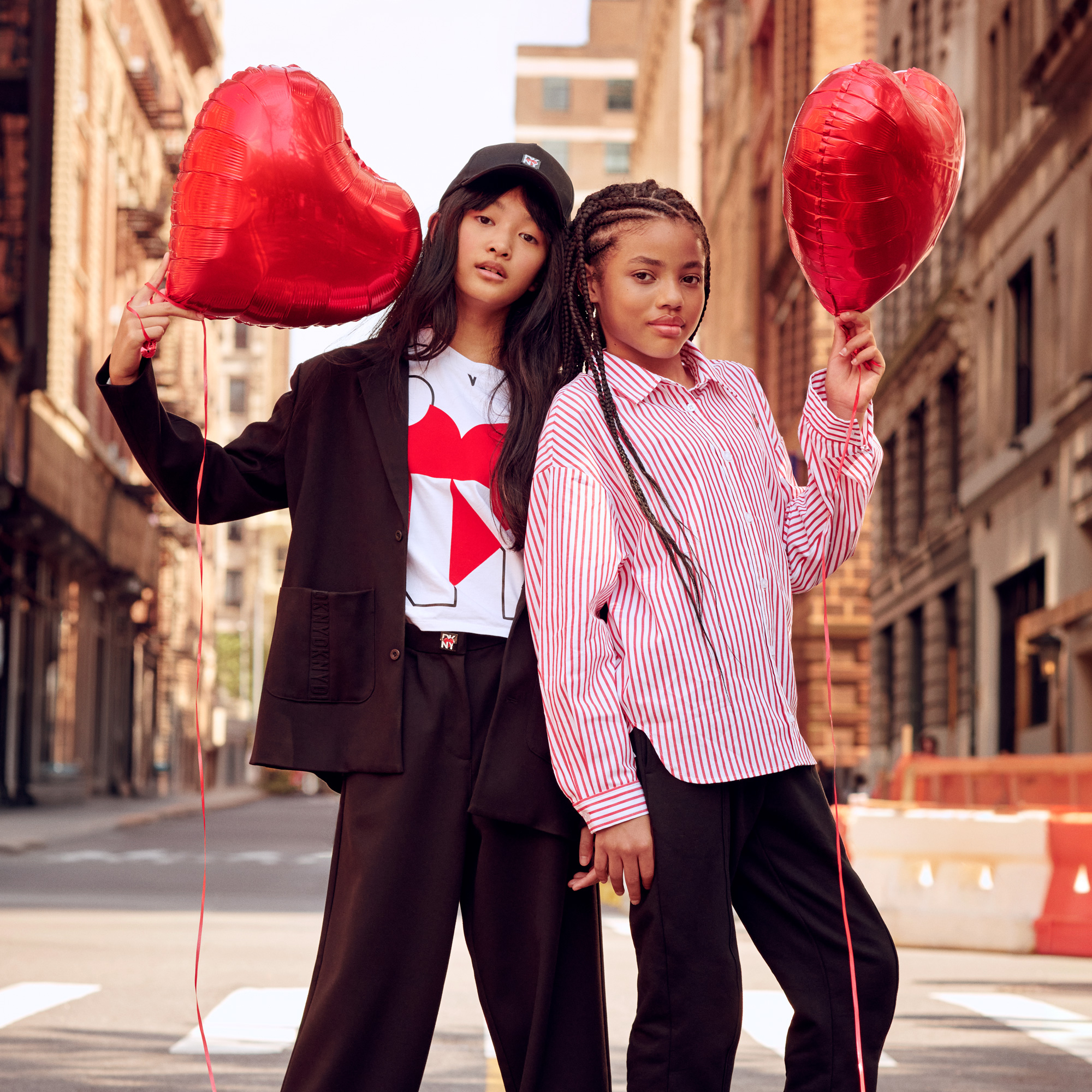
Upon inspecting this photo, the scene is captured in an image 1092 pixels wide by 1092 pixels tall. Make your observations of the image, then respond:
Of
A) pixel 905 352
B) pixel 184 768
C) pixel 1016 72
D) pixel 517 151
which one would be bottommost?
pixel 184 768

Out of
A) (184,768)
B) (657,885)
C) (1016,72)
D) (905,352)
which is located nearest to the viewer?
(657,885)

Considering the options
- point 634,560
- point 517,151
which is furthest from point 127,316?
point 634,560

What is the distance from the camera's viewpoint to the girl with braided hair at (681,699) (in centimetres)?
322

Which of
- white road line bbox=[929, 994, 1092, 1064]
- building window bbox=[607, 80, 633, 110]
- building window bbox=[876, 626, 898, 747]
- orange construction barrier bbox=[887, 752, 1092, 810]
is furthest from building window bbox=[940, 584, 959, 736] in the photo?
building window bbox=[607, 80, 633, 110]

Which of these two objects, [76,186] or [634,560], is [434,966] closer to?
[634,560]

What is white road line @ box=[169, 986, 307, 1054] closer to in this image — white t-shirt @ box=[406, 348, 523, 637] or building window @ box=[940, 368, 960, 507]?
white t-shirt @ box=[406, 348, 523, 637]

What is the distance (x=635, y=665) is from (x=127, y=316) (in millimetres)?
1179

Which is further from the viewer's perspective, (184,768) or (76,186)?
(184,768)

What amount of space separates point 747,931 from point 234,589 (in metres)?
103

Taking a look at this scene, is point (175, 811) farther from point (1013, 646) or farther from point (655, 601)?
point (655, 601)

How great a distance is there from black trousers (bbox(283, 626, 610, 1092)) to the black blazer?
7 cm

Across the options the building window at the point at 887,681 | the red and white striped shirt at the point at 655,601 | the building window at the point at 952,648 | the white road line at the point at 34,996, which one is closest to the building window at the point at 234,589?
the building window at the point at 887,681

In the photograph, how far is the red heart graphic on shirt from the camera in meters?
3.56

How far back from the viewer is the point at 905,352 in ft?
118
